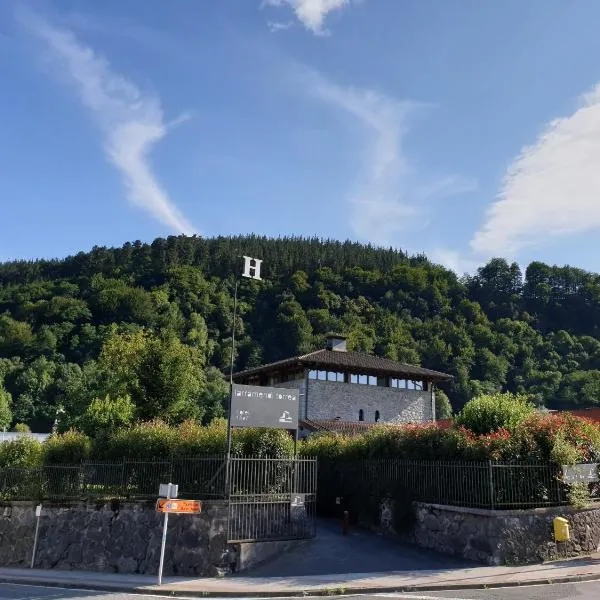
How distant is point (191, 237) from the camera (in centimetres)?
14912

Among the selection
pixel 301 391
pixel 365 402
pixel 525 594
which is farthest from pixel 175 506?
pixel 365 402

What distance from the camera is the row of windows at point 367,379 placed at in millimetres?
43125

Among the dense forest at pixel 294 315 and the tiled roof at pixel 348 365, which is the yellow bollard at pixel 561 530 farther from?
the dense forest at pixel 294 315

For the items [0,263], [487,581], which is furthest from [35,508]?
[0,263]

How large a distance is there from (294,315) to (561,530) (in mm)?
101232

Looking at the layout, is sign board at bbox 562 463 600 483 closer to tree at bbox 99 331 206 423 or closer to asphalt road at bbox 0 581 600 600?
asphalt road at bbox 0 581 600 600

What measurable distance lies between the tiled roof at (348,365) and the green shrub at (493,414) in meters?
20.9

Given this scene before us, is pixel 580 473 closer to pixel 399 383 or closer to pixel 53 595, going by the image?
pixel 53 595

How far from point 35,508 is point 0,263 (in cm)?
14829

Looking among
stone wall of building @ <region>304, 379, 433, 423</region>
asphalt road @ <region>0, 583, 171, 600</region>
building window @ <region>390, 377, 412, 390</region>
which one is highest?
building window @ <region>390, 377, 412, 390</region>

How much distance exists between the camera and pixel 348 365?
43812 millimetres

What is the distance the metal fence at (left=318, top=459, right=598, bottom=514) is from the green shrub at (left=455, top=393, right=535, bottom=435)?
2239 mm

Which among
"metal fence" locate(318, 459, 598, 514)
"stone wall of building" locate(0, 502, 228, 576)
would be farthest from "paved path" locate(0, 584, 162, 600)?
"metal fence" locate(318, 459, 598, 514)

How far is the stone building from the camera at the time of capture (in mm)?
42344
